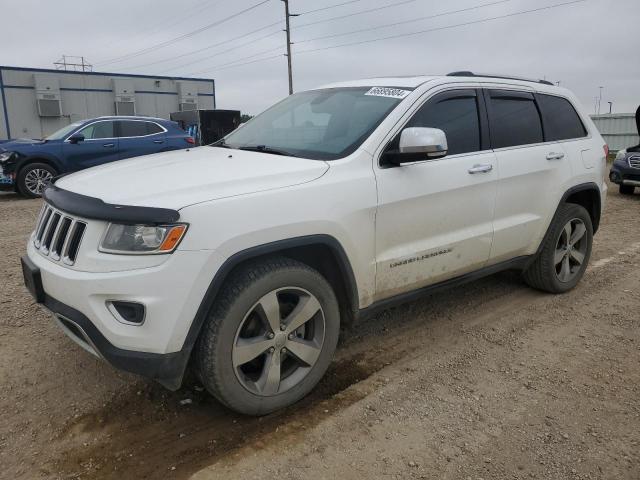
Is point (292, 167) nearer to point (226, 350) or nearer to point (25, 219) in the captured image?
point (226, 350)

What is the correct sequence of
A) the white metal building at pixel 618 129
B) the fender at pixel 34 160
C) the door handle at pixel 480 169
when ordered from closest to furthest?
1. the door handle at pixel 480 169
2. the fender at pixel 34 160
3. the white metal building at pixel 618 129

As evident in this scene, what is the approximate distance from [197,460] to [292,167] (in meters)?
1.57

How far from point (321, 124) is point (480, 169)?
1.15 meters

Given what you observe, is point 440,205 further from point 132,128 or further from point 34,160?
point 132,128

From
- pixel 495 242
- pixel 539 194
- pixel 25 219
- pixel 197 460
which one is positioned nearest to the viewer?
pixel 197 460

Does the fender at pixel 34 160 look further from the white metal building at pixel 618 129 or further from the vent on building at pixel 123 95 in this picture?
the white metal building at pixel 618 129

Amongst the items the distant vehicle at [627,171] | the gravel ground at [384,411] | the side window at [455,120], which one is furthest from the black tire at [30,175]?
the distant vehicle at [627,171]

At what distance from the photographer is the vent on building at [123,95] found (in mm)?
22120

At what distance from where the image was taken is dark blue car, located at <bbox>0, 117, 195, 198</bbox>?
1056 cm

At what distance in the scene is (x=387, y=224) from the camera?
3125mm

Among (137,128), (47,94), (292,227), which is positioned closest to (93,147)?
(137,128)

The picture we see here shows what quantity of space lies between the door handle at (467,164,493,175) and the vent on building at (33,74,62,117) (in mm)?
21364

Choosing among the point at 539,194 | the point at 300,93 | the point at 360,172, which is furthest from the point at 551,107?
the point at 360,172

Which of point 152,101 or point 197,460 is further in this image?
point 152,101
